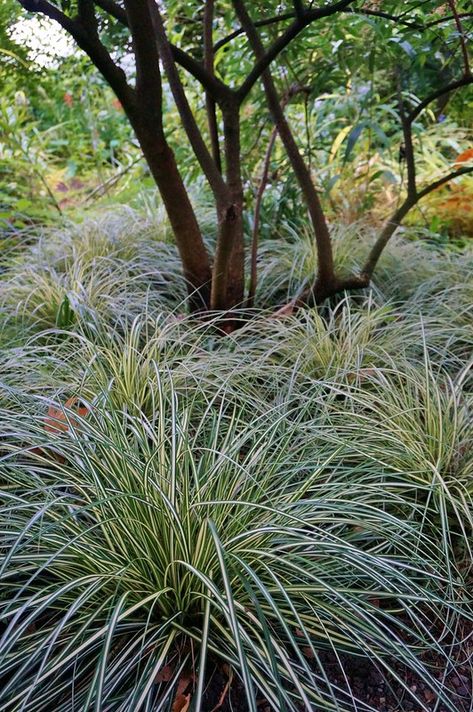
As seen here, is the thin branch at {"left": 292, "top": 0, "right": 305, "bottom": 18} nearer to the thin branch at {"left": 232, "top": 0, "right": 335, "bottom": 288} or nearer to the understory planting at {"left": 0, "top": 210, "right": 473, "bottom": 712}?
the thin branch at {"left": 232, "top": 0, "right": 335, "bottom": 288}

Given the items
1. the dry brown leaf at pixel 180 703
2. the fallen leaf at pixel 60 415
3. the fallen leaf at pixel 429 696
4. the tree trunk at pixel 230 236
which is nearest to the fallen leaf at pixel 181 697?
the dry brown leaf at pixel 180 703

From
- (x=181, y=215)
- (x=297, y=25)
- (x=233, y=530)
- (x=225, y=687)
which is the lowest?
(x=225, y=687)

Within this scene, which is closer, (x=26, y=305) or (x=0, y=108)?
(x=26, y=305)

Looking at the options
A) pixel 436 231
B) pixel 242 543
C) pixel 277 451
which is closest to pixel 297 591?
pixel 242 543

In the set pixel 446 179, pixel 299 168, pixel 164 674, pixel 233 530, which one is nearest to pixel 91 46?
pixel 299 168

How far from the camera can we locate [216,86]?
2.42 meters

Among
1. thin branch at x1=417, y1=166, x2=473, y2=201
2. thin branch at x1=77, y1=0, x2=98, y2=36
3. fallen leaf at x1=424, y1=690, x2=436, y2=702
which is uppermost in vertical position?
thin branch at x1=77, y1=0, x2=98, y2=36

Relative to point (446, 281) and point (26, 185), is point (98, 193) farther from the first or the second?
point (446, 281)

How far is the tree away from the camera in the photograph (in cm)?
212

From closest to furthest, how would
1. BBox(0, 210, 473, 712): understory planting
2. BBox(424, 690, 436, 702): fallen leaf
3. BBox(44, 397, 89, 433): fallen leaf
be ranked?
BBox(0, 210, 473, 712): understory planting, BBox(424, 690, 436, 702): fallen leaf, BBox(44, 397, 89, 433): fallen leaf

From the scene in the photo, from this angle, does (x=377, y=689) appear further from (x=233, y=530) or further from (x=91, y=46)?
(x=91, y=46)

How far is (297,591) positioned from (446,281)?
2172 millimetres

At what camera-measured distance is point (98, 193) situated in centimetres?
565

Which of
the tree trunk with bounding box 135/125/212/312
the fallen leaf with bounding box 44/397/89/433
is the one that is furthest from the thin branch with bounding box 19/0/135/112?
the fallen leaf with bounding box 44/397/89/433
